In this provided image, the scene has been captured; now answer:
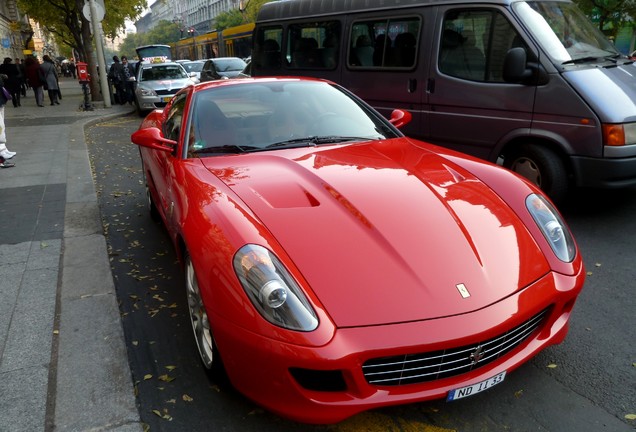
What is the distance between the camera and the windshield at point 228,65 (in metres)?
17.2

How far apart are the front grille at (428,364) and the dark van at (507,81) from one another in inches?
125

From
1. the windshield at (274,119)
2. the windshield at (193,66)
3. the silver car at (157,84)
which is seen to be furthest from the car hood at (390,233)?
the windshield at (193,66)

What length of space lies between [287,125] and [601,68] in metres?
3.18

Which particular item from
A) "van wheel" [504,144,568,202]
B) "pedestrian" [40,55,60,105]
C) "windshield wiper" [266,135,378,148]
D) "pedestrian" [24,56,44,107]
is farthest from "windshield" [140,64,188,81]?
"windshield wiper" [266,135,378,148]

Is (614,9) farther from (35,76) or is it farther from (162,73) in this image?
(35,76)

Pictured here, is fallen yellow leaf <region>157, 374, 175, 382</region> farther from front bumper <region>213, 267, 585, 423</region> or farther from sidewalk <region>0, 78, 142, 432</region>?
front bumper <region>213, 267, 585, 423</region>

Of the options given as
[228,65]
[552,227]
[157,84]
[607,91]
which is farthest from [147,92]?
[552,227]

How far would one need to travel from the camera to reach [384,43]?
21.8 feet

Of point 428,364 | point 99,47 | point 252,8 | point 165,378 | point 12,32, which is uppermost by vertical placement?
point 252,8

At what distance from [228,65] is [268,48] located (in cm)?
895

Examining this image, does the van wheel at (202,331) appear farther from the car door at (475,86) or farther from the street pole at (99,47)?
the street pole at (99,47)

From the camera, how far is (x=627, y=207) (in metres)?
5.23

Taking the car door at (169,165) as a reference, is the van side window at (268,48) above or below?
above

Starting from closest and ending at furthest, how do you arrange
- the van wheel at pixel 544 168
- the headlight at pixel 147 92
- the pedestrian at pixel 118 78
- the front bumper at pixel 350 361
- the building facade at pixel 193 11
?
the front bumper at pixel 350 361, the van wheel at pixel 544 168, the headlight at pixel 147 92, the pedestrian at pixel 118 78, the building facade at pixel 193 11
